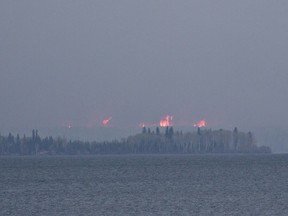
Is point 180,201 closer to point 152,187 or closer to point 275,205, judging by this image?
point 275,205

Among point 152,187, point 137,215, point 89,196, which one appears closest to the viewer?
point 137,215

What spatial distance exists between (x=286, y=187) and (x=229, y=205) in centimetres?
3964

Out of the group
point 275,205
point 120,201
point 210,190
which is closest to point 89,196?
point 120,201

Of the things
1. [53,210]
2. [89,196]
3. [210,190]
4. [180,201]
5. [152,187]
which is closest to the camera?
[53,210]

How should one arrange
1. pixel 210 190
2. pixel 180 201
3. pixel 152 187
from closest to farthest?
1. pixel 180 201
2. pixel 210 190
3. pixel 152 187

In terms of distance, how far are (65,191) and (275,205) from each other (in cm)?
4147

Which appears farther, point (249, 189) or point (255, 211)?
point (249, 189)

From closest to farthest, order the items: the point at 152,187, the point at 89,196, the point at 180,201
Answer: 1. the point at 180,201
2. the point at 89,196
3. the point at 152,187

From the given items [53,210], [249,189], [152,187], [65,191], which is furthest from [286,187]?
[53,210]

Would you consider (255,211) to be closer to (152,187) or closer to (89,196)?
(89,196)

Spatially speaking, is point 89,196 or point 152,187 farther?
point 152,187

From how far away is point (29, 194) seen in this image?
125188 mm

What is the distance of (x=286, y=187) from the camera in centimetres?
13650

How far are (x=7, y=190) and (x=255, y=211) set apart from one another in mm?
55535
